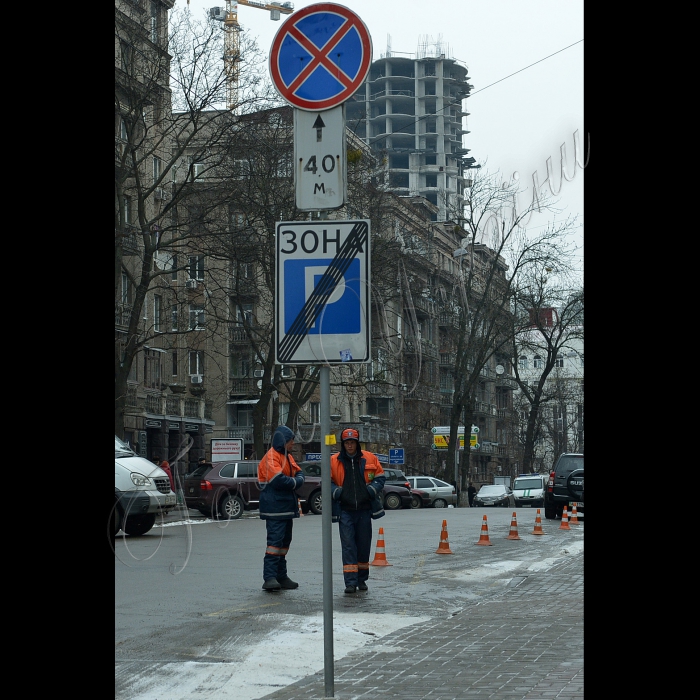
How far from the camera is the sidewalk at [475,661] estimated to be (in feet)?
22.5

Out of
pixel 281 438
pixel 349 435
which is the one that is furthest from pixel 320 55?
pixel 349 435

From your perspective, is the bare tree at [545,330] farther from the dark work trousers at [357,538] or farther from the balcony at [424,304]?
the dark work trousers at [357,538]

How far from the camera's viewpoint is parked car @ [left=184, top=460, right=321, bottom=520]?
3262 centimetres

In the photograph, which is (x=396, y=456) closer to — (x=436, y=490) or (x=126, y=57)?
(x=436, y=490)

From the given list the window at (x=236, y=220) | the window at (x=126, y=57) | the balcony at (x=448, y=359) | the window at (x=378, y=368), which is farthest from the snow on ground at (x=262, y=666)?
the balcony at (x=448, y=359)

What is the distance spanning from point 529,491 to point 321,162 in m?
51.5

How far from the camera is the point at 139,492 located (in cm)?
2130

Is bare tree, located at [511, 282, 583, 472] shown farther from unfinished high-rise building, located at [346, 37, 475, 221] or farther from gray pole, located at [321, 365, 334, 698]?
unfinished high-rise building, located at [346, 37, 475, 221]

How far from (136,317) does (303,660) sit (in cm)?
2436
